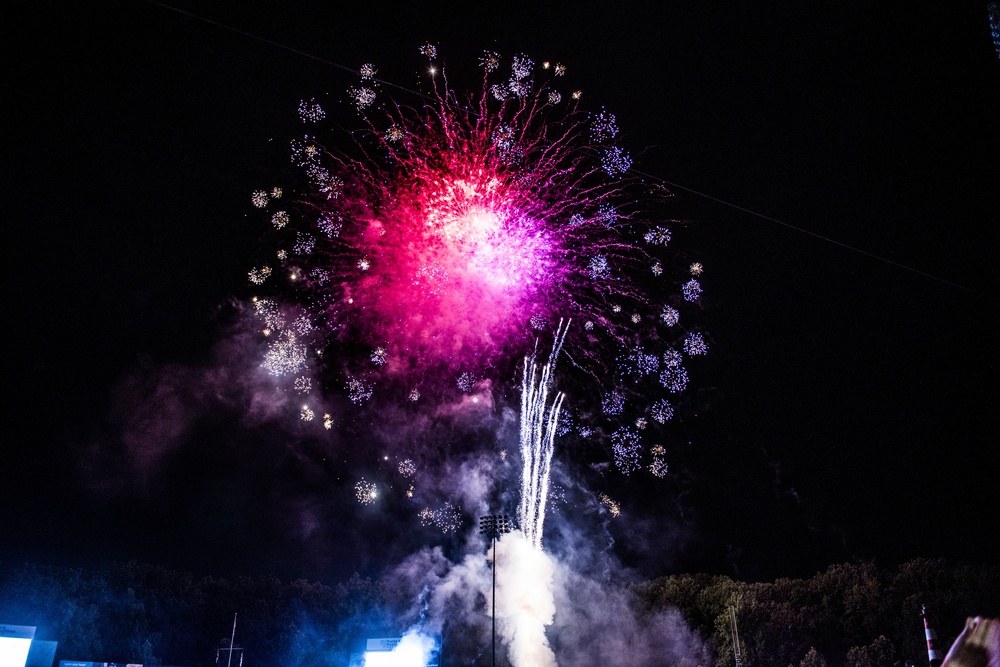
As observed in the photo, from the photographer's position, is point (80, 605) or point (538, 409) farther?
point (80, 605)

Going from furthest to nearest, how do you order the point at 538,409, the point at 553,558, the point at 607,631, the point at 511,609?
the point at 607,631 → the point at 553,558 → the point at 511,609 → the point at 538,409

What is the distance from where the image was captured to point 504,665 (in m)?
26.1

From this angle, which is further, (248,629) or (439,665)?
(248,629)

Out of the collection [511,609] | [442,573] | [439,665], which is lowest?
[439,665]

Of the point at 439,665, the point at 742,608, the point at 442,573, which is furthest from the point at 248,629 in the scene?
the point at 742,608

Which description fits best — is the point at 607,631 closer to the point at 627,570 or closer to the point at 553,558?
the point at 627,570

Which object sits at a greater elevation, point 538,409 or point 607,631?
point 538,409

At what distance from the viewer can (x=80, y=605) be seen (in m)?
32.5

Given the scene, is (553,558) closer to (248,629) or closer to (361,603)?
(361,603)

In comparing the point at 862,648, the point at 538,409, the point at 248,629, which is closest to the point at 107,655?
the point at 248,629

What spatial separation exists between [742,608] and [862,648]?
4926 mm

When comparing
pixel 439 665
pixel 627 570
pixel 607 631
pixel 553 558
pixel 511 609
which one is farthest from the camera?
pixel 627 570

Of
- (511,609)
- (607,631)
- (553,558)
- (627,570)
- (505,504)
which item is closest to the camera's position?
(505,504)

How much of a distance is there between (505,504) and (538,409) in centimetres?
797
